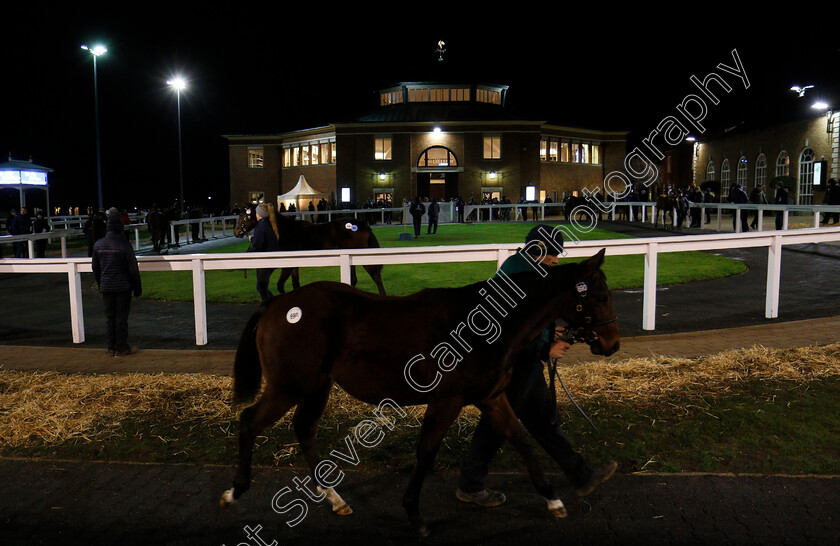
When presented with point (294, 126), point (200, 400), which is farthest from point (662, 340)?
point (294, 126)

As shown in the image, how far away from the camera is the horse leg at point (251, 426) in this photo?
415cm

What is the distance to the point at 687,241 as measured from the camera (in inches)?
384

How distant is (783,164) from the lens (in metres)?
41.3

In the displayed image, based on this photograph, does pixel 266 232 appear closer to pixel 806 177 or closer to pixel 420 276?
pixel 420 276

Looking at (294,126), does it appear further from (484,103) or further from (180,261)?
(180,261)

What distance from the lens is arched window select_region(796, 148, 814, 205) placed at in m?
38.3

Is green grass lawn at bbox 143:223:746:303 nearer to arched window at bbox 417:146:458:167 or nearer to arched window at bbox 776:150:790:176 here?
arched window at bbox 776:150:790:176

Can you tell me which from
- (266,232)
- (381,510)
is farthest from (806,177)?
(381,510)

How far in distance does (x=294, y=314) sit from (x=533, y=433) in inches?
67.1

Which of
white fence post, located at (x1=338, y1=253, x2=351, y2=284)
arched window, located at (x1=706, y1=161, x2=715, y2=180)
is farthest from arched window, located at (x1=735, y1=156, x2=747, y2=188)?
white fence post, located at (x1=338, y1=253, x2=351, y2=284)

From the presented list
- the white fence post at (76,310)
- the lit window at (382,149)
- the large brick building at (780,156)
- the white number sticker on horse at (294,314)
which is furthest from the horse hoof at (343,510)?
the lit window at (382,149)

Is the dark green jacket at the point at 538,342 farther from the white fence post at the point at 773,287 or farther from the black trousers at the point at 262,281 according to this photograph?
the black trousers at the point at 262,281

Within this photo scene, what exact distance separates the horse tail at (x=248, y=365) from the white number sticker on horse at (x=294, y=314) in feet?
1.24

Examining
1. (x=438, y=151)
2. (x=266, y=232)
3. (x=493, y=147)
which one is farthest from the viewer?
(x=438, y=151)
